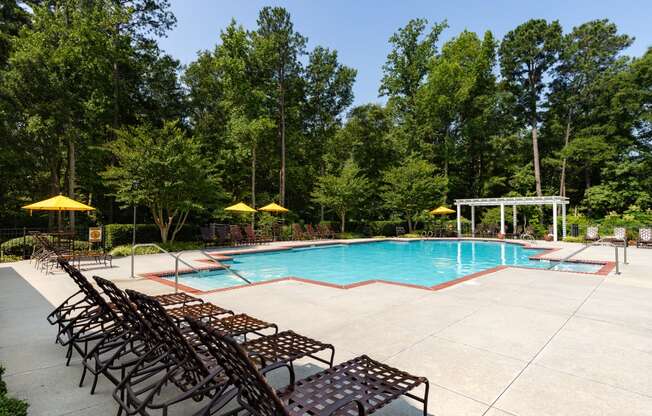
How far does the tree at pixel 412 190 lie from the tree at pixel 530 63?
859cm

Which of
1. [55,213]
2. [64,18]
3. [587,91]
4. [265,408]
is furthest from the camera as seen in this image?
[587,91]

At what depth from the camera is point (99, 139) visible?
19391mm

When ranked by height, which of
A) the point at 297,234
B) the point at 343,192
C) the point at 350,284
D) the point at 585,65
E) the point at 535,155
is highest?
the point at 585,65

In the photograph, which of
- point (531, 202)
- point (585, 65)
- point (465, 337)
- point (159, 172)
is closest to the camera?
Answer: point (465, 337)

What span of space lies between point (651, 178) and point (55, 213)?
3853 centimetres

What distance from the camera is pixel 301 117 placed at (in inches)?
1142

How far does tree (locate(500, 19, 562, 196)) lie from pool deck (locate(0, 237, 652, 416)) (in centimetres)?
2448

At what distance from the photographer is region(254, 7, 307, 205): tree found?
83.0 feet

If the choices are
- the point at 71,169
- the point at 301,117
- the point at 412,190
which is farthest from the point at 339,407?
the point at 301,117

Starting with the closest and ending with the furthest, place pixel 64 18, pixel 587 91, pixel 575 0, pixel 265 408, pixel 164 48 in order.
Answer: pixel 265 408, pixel 575 0, pixel 64 18, pixel 164 48, pixel 587 91

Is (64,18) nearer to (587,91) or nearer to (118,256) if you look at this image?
(118,256)

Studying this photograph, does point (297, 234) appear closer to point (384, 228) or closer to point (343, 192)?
point (343, 192)

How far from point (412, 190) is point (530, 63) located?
15.7 metres

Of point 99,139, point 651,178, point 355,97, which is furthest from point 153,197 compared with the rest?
point 651,178
